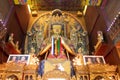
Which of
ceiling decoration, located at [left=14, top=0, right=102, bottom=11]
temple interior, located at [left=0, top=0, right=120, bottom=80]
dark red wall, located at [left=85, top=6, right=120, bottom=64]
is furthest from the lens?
ceiling decoration, located at [left=14, top=0, right=102, bottom=11]

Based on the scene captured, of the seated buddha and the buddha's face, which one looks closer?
the seated buddha

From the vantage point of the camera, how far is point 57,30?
6.48 metres

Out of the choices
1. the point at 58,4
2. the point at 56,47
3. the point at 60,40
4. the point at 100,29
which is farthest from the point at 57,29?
the point at 100,29

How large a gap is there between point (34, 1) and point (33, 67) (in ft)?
11.9

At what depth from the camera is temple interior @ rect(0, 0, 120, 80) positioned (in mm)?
4066

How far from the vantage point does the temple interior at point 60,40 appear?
13.3 feet

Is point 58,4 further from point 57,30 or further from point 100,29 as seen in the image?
point 100,29

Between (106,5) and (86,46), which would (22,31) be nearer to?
(86,46)

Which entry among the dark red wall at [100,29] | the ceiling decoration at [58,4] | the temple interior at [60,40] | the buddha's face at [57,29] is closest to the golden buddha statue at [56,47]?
the temple interior at [60,40]

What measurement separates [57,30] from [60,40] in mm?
1110

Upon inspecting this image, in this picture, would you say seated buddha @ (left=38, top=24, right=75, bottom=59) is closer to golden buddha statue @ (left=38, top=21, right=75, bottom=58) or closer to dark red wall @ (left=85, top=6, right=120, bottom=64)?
golden buddha statue @ (left=38, top=21, right=75, bottom=58)

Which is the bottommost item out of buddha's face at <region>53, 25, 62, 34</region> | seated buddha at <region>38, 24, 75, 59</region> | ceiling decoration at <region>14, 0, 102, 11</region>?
seated buddha at <region>38, 24, 75, 59</region>

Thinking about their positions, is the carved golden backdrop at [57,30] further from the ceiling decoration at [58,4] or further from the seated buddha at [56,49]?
the seated buddha at [56,49]

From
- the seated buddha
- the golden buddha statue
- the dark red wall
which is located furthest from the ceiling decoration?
the seated buddha
